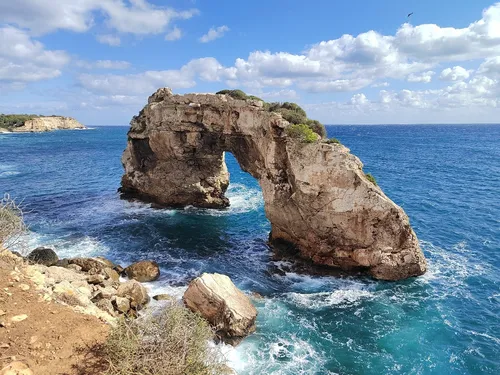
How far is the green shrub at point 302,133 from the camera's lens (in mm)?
26562

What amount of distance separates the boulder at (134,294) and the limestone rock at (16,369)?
8.05 m

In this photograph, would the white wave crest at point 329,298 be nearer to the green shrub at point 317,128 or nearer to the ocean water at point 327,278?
the ocean water at point 327,278

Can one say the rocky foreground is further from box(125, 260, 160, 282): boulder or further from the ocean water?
the ocean water

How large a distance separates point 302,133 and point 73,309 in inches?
763

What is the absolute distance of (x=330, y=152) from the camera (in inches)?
998

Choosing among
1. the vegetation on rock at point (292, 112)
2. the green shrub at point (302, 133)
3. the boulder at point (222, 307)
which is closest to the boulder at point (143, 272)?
the boulder at point (222, 307)

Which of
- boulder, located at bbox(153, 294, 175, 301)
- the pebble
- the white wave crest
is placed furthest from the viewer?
the white wave crest

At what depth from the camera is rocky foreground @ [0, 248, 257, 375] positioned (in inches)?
461

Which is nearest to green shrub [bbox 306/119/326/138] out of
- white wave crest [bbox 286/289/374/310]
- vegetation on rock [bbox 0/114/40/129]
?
white wave crest [bbox 286/289/374/310]

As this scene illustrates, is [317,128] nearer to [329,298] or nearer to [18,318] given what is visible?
[329,298]

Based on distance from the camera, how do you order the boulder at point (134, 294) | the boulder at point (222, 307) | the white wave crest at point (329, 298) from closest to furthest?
the boulder at point (222, 307) → the boulder at point (134, 294) → the white wave crest at point (329, 298)

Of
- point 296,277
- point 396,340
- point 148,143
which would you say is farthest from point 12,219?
point 148,143

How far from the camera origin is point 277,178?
30094 millimetres

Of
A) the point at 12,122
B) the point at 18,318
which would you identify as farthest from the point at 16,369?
the point at 12,122
